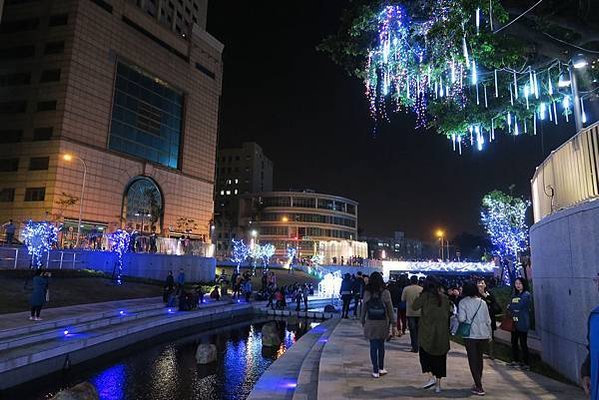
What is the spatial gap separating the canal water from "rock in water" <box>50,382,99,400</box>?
1.59 metres

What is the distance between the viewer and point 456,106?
1309cm

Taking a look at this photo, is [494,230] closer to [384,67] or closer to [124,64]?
[384,67]

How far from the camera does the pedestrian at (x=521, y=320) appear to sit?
28.1 ft

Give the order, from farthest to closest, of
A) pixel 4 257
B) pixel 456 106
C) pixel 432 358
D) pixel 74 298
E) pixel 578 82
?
pixel 4 257 → pixel 74 298 → pixel 456 106 → pixel 578 82 → pixel 432 358

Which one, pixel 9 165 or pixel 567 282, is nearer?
pixel 567 282

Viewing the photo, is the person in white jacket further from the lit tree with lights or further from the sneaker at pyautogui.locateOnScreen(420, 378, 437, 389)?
the lit tree with lights

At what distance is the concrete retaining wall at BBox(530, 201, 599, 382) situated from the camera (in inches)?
259

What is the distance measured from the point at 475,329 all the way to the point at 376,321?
164 cm

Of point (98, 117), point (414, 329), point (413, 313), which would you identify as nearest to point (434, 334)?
point (413, 313)

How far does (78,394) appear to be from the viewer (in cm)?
768

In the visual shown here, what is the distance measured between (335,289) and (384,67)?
32898mm

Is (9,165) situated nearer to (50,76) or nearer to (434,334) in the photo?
(50,76)

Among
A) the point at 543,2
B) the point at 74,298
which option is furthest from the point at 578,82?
the point at 74,298

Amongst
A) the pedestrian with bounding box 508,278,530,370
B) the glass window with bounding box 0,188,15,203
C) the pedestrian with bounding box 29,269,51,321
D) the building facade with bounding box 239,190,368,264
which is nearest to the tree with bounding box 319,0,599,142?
the pedestrian with bounding box 508,278,530,370
